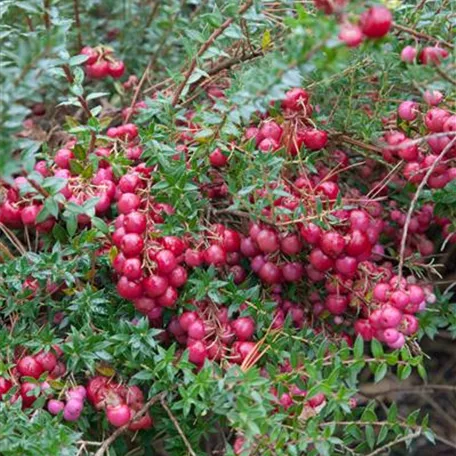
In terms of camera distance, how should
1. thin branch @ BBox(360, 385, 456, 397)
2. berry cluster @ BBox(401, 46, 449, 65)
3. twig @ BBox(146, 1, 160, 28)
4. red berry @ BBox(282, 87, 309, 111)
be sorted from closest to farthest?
1. berry cluster @ BBox(401, 46, 449, 65)
2. red berry @ BBox(282, 87, 309, 111)
3. thin branch @ BBox(360, 385, 456, 397)
4. twig @ BBox(146, 1, 160, 28)

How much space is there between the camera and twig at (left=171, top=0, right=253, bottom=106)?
1.27m

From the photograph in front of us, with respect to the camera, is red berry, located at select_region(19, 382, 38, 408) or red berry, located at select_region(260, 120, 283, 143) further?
red berry, located at select_region(260, 120, 283, 143)

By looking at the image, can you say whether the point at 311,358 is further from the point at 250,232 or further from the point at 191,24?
the point at 191,24

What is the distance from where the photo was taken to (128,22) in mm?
2062

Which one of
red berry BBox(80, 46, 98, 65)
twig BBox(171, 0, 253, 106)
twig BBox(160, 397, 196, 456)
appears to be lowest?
twig BBox(160, 397, 196, 456)

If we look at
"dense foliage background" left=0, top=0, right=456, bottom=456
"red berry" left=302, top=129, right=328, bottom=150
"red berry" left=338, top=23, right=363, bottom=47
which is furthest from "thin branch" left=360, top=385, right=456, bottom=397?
"red berry" left=338, top=23, right=363, bottom=47

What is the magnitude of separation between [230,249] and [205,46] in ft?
1.15

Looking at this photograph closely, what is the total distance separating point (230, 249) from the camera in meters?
1.42

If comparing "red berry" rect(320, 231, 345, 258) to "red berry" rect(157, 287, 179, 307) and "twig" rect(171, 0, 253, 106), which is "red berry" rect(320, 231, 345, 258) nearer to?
"red berry" rect(157, 287, 179, 307)

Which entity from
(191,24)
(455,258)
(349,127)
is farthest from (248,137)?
(455,258)

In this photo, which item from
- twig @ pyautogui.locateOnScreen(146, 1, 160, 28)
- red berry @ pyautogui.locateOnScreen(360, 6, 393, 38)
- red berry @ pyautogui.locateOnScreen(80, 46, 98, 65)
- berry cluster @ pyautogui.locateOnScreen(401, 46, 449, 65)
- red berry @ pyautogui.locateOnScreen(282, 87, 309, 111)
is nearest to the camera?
red berry @ pyautogui.locateOnScreen(360, 6, 393, 38)

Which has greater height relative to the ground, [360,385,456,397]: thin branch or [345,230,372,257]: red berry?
[345,230,372,257]: red berry

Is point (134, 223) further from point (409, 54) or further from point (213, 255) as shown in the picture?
point (409, 54)

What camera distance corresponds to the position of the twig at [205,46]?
1.27 meters
